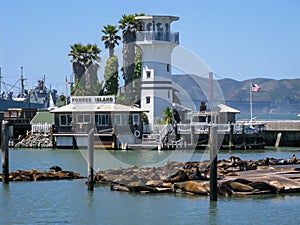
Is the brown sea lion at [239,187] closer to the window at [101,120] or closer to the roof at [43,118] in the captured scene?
the window at [101,120]

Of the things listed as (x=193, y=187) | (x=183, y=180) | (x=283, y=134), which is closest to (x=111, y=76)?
(x=283, y=134)

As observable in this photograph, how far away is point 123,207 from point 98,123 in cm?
3203

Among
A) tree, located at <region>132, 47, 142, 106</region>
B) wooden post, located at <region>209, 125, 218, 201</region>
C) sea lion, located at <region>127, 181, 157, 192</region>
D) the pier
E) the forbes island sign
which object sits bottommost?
sea lion, located at <region>127, 181, 157, 192</region>

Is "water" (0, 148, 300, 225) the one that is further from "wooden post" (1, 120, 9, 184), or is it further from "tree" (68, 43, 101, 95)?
"tree" (68, 43, 101, 95)

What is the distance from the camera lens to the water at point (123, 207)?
80.2ft

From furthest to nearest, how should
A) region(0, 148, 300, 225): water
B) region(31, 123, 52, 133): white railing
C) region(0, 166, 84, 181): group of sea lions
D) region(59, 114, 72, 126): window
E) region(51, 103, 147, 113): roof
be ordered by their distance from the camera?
region(31, 123, 52, 133): white railing, region(59, 114, 72, 126): window, region(51, 103, 147, 113): roof, region(0, 166, 84, 181): group of sea lions, region(0, 148, 300, 225): water

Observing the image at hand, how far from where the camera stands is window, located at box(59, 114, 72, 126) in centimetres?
5991

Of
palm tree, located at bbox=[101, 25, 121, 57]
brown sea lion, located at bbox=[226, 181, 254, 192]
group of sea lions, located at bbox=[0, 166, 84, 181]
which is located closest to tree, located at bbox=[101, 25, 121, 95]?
palm tree, located at bbox=[101, 25, 121, 57]

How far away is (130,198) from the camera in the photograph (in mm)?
28234

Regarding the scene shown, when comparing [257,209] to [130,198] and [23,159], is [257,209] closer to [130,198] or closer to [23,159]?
[130,198]

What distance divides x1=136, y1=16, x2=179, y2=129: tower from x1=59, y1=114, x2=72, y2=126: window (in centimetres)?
625

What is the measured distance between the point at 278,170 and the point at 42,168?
14689mm

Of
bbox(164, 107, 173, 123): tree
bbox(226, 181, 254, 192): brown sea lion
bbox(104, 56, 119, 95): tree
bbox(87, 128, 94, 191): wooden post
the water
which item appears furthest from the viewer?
bbox(104, 56, 119, 95): tree

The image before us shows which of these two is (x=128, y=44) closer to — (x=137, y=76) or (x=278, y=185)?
(x=137, y=76)
